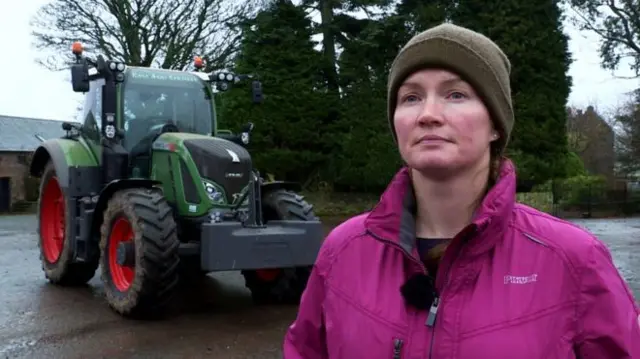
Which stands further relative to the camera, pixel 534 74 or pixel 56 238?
pixel 534 74

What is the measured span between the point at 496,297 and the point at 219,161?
230 inches

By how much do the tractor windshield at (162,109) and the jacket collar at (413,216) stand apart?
6467 mm

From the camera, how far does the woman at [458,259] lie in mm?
1515

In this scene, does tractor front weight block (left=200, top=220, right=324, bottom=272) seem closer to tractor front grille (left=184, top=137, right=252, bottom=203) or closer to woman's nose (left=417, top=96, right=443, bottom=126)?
tractor front grille (left=184, top=137, right=252, bottom=203)

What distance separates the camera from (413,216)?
1776mm

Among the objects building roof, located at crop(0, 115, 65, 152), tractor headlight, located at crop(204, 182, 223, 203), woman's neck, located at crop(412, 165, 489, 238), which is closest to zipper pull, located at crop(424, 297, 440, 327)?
woman's neck, located at crop(412, 165, 489, 238)

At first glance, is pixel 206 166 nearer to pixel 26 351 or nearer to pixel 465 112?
pixel 26 351

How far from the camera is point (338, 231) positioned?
1.93 meters

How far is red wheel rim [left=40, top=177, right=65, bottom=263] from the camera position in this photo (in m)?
9.24

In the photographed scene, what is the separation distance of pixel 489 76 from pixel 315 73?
18.7 meters

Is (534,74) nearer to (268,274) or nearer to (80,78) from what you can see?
(268,274)

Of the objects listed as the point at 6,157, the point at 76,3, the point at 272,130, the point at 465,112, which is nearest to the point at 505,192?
the point at 465,112

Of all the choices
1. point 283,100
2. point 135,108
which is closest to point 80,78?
point 135,108

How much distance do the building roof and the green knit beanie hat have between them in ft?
136
